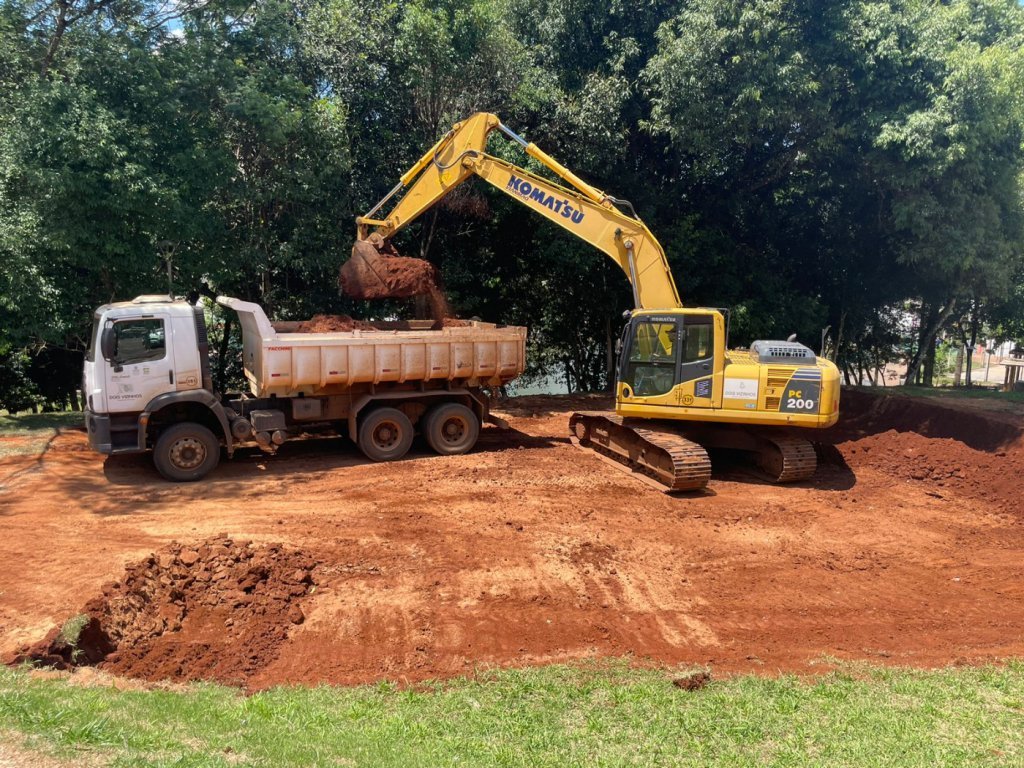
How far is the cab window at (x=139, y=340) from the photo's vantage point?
33.6 ft

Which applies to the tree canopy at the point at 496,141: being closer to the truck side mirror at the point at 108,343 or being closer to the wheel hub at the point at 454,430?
the truck side mirror at the point at 108,343

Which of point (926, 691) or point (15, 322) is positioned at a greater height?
point (15, 322)

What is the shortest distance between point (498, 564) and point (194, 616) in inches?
121

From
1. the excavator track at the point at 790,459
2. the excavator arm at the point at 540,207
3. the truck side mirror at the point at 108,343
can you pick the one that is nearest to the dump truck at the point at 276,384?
the truck side mirror at the point at 108,343

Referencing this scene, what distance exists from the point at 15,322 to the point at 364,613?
10.3 meters

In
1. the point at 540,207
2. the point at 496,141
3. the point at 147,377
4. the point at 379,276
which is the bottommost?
the point at 147,377

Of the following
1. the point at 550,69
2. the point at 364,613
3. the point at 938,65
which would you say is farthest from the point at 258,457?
the point at 938,65

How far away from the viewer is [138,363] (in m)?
10.3

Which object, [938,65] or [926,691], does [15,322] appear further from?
[938,65]

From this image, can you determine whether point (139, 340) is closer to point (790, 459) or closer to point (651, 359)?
point (651, 359)

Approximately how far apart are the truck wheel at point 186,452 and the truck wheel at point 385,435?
7.41 ft

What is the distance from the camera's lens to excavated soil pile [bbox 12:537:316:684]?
20.0 ft

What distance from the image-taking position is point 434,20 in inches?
603

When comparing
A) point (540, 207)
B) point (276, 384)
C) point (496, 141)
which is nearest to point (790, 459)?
point (540, 207)
